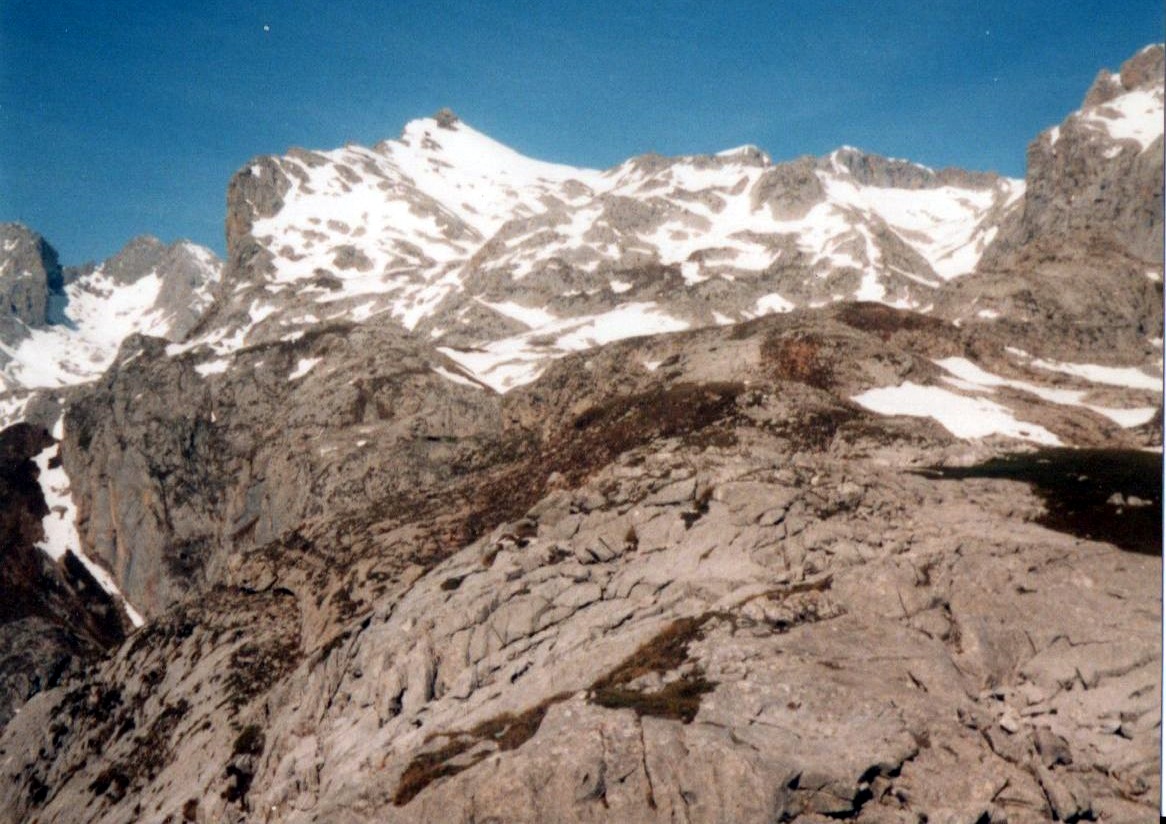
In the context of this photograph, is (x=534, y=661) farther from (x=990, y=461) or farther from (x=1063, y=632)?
(x=990, y=461)

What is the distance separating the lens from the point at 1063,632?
1198 inches

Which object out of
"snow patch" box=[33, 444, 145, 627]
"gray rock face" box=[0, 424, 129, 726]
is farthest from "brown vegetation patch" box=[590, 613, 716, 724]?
"snow patch" box=[33, 444, 145, 627]

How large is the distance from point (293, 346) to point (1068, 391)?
10745cm

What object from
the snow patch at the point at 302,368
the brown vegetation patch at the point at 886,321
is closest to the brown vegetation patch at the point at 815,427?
the brown vegetation patch at the point at 886,321

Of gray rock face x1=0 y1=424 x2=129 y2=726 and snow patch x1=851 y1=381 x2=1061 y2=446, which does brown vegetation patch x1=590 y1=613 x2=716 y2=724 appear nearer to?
snow patch x1=851 y1=381 x2=1061 y2=446

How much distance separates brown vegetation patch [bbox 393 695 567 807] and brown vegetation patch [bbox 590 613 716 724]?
6.84ft

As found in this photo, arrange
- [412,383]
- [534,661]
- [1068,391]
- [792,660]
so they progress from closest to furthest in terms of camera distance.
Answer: [792,660], [534,661], [1068,391], [412,383]

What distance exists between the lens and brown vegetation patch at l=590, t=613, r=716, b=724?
93.8ft

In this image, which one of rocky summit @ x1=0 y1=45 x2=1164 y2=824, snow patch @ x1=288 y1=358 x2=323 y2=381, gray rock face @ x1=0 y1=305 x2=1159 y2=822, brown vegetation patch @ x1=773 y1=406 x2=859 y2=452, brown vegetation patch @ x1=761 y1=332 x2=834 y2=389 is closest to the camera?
gray rock face @ x1=0 y1=305 x2=1159 y2=822

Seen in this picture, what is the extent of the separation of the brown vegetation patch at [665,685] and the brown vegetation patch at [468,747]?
2086 mm

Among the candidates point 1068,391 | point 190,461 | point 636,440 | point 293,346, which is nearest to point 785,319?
point 1068,391

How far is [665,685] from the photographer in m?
30.1

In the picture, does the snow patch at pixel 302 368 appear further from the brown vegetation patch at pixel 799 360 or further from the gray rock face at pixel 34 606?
the brown vegetation patch at pixel 799 360

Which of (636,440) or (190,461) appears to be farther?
(190,461)
